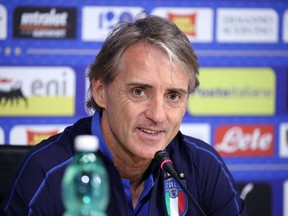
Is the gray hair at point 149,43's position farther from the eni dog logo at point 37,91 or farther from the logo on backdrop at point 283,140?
the logo on backdrop at point 283,140

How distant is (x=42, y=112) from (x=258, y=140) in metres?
1.13

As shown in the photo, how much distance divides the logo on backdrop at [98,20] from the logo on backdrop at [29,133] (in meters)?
0.46

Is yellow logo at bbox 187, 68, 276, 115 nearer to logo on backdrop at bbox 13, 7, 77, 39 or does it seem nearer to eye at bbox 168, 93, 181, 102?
logo on backdrop at bbox 13, 7, 77, 39

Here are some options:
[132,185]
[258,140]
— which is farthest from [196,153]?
[258,140]

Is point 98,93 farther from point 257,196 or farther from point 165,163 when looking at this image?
point 257,196

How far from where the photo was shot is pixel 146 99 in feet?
5.56

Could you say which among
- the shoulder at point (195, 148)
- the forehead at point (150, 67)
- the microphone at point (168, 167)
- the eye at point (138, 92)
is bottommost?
the shoulder at point (195, 148)

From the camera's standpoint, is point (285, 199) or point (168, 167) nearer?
point (168, 167)

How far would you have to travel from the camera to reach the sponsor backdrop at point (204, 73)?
9.48 ft

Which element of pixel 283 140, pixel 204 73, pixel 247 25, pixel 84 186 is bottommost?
pixel 283 140

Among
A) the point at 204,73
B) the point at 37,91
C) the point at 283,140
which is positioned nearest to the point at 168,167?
the point at 37,91

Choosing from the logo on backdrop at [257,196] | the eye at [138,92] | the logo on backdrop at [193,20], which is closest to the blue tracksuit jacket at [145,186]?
the eye at [138,92]

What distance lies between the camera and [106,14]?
2975 mm

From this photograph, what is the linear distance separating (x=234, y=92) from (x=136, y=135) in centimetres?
152
